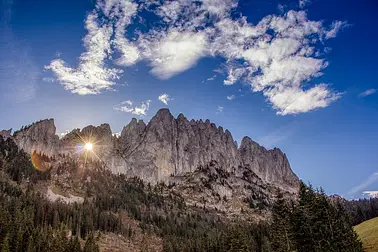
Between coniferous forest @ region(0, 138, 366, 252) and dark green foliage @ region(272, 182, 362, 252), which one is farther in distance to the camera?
coniferous forest @ region(0, 138, 366, 252)

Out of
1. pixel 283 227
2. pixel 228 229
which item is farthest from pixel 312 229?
pixel 228 229

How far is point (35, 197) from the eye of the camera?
6737 inches

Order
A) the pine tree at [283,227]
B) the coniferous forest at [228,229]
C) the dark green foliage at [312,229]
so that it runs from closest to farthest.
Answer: the dark green foliage at [312,229]
the coniferous forest at [228,229]
the pine tree at [283,227]

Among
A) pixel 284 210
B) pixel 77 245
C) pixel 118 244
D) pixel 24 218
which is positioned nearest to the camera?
pixel 284 210

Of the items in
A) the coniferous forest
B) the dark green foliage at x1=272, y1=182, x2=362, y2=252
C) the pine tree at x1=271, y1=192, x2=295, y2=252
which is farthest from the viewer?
the pine tree at x1=271, y1=192, x2=295, y2=252

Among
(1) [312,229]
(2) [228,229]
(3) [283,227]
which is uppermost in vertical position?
(2) [228,229]

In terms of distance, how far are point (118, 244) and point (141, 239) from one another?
2217cm

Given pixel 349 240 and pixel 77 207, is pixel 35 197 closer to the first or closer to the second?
pixel 77 207

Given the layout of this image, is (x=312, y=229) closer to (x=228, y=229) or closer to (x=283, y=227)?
(x=283, y=227)

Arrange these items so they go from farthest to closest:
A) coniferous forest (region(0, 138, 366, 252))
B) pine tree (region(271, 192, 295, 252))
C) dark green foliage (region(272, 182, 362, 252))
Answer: pine tree (region(271, 192, 295, 252)) → coniferous forest (region(0, 138, 366, 252)) → dark green foliage (region(272, 182, 362, 252))

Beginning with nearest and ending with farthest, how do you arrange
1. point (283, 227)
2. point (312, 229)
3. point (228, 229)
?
point (283, 227), point (312, 229), point (228, 229)

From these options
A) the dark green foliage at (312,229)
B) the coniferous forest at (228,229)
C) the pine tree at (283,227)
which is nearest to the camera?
the dark green foliage at (312,229)

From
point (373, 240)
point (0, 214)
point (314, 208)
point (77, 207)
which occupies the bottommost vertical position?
point (373, 240)

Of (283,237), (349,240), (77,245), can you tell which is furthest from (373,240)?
(77,245)
